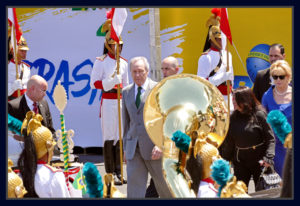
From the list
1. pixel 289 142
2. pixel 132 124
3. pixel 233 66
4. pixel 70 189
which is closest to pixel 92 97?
pixel 233 66

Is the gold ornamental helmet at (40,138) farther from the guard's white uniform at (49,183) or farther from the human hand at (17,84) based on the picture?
the human hand at (17,84)

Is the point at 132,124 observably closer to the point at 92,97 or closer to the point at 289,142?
the point at 289,142

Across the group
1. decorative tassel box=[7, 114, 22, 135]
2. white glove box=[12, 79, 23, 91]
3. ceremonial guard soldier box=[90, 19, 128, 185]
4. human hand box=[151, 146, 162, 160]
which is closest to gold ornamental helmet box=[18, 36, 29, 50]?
white glove box=[12, 79, 23, 91]

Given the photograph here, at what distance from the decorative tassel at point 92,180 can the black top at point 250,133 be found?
1.90 meters

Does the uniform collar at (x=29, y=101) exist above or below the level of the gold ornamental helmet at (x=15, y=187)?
above

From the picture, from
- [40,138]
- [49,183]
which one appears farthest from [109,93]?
[49,183]

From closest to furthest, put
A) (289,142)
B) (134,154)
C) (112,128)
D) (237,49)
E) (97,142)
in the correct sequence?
(289,142) → (134,154) → (112,128) → (237,49) → (97,142)

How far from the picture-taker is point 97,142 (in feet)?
29.7

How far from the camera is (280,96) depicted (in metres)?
6.45

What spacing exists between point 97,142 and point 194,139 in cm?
399

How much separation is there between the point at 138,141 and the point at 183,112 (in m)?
0.76

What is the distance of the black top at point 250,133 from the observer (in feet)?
20.5

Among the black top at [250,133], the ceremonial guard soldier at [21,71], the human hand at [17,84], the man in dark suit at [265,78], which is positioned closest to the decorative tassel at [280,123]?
the black top at [250,133]

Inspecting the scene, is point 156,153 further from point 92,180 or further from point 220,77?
point 220,77
